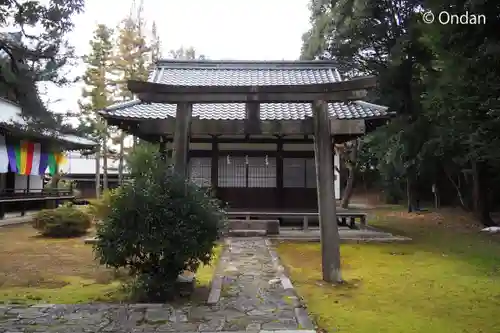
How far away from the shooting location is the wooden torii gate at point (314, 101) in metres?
7.16

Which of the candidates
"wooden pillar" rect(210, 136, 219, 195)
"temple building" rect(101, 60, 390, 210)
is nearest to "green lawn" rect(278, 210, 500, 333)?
"temple building" rect(101, 60, 390, 210)

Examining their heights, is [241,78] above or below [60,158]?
above

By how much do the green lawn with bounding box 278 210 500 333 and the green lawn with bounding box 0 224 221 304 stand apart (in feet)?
6.38

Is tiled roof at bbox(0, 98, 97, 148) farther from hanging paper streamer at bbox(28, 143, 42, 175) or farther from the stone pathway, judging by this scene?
the stone pathway

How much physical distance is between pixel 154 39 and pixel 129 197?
31.5 meters

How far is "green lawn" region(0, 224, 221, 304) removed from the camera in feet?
20.3

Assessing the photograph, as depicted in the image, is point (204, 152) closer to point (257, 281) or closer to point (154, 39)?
point (257, 281)

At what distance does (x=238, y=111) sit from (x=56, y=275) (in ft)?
26.7

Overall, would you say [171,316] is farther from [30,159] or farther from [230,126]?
[30,159]

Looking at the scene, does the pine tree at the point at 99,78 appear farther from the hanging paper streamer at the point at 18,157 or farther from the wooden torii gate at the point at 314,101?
the wooden torii gate at the point at 314,101

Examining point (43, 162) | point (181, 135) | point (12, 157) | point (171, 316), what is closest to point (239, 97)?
point (181, 135)

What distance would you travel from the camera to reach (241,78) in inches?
657

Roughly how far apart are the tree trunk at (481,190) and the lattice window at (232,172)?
865 cm

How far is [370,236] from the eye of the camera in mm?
12727
